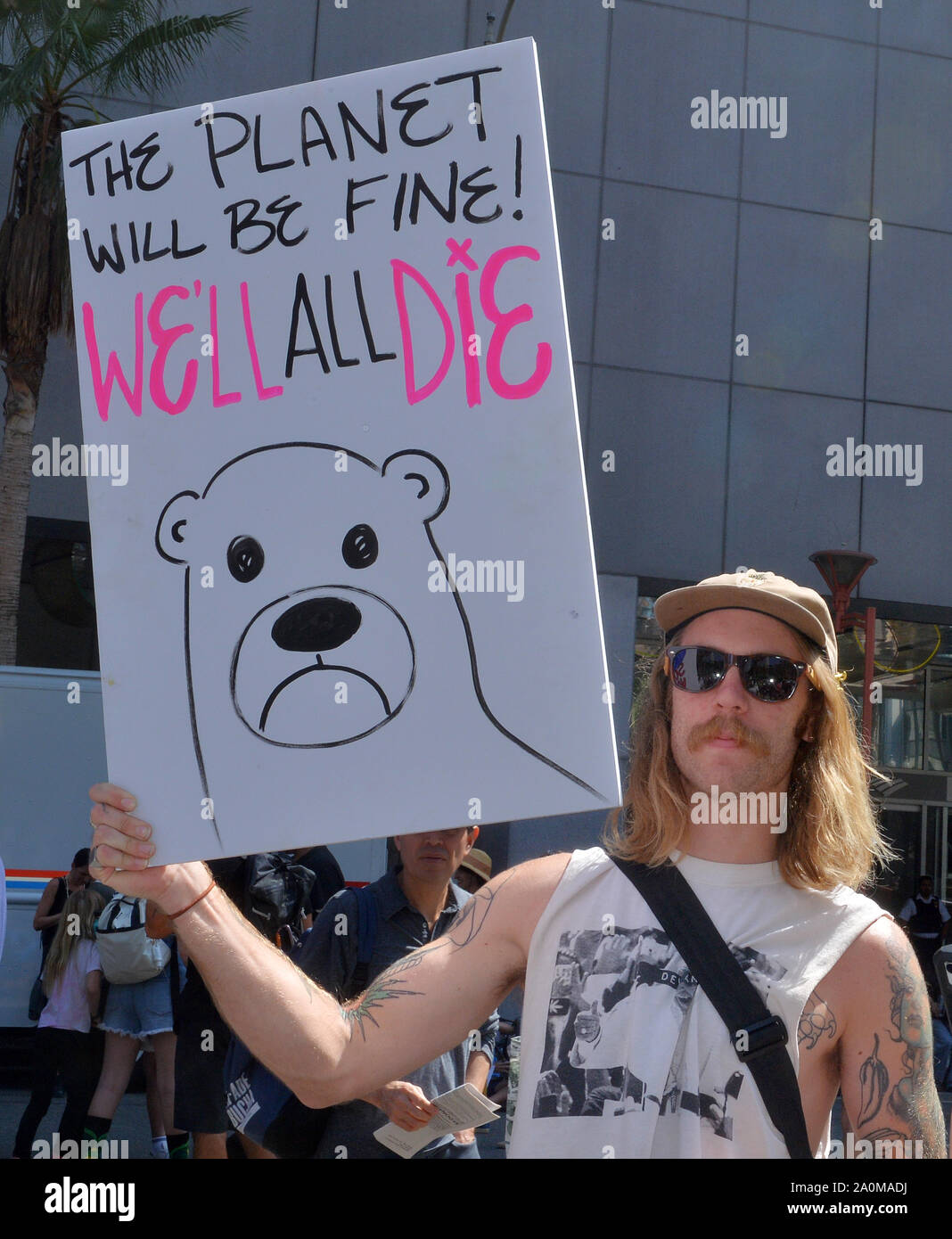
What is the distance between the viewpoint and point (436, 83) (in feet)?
6.79

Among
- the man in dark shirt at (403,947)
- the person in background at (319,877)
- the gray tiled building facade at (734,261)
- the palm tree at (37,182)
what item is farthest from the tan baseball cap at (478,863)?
A: the gray tiled building facade at (734,261)

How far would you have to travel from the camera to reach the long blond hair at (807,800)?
82.6 inches

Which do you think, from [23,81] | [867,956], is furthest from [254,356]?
[23,81]

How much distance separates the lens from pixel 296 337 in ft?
6.73

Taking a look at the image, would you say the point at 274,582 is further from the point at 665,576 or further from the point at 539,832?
the point at 665,576

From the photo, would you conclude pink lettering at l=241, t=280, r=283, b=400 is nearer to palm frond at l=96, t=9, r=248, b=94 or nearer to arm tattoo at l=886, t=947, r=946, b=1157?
arm tattoo at l=886, t=947, r=946, b=1157

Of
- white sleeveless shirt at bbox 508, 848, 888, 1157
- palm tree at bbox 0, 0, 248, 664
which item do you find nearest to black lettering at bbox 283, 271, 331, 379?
white sleeveless shirt at bbox 508, 848, 888, 1157

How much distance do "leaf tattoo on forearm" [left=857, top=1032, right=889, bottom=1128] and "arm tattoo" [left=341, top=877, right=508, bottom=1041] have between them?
610mm

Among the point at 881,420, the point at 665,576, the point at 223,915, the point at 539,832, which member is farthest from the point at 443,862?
the point at 881,420

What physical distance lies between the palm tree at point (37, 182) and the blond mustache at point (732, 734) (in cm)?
1104

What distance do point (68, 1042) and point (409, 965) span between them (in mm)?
5558

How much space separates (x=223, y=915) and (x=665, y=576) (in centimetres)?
1289

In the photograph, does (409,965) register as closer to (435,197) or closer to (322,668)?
→ (322,668)
